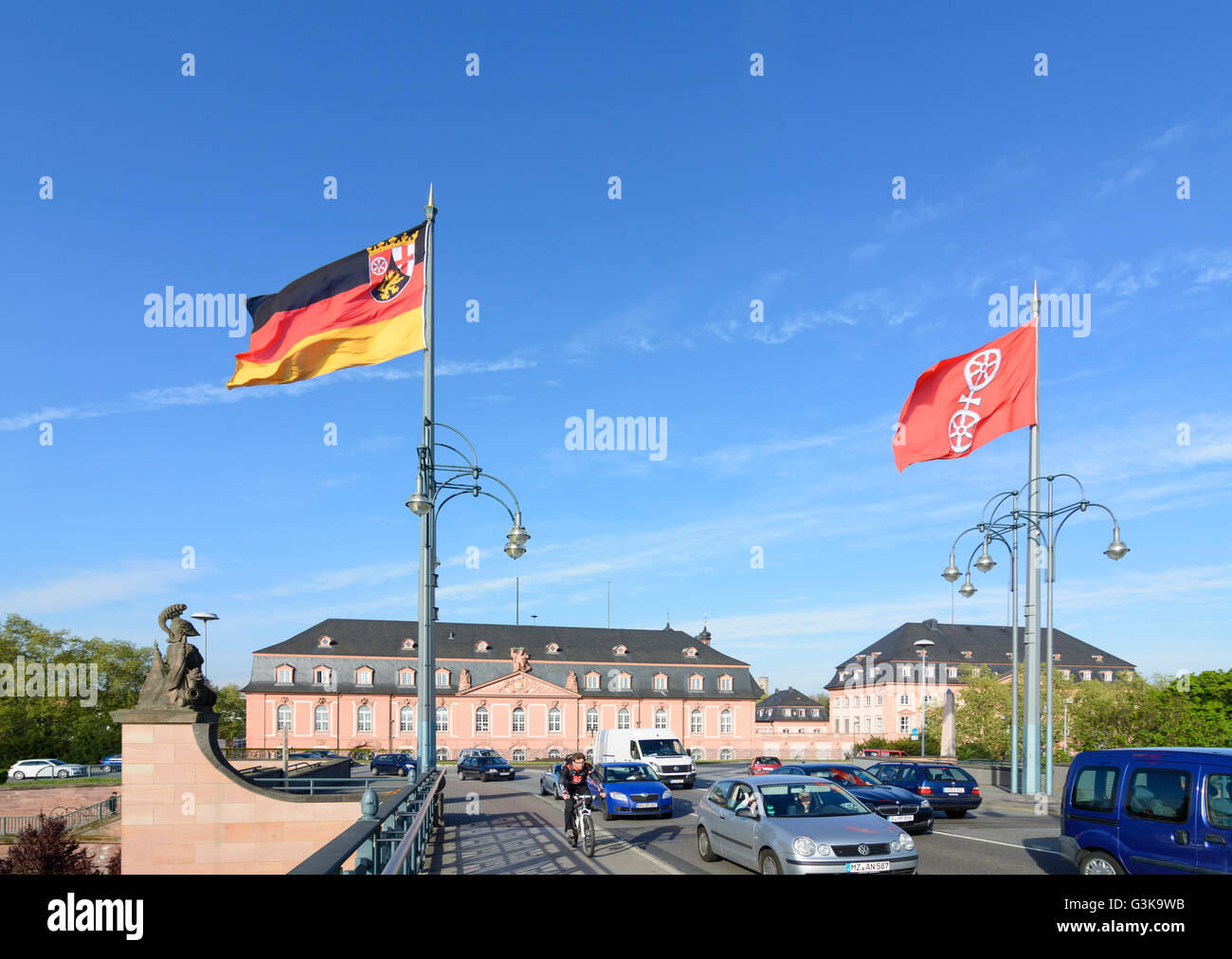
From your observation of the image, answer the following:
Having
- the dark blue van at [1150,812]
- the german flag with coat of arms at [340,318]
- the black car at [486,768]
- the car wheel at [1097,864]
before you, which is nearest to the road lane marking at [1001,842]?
the dark blue van at [1150,812]

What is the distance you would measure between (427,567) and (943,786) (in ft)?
42.5

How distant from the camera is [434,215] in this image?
68.2 feet

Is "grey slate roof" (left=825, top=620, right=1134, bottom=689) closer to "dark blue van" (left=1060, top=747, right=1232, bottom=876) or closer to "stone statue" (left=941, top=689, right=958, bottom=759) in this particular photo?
→ "stone statue" (left=941, top=689, right=958, bottom=759)

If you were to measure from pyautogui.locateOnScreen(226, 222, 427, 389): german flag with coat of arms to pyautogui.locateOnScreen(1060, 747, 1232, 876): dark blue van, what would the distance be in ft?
48.5

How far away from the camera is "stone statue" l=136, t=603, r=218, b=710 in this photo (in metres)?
18.4

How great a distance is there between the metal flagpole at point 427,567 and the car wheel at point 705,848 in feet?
19.6

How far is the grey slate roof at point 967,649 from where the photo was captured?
10769 centimetres
